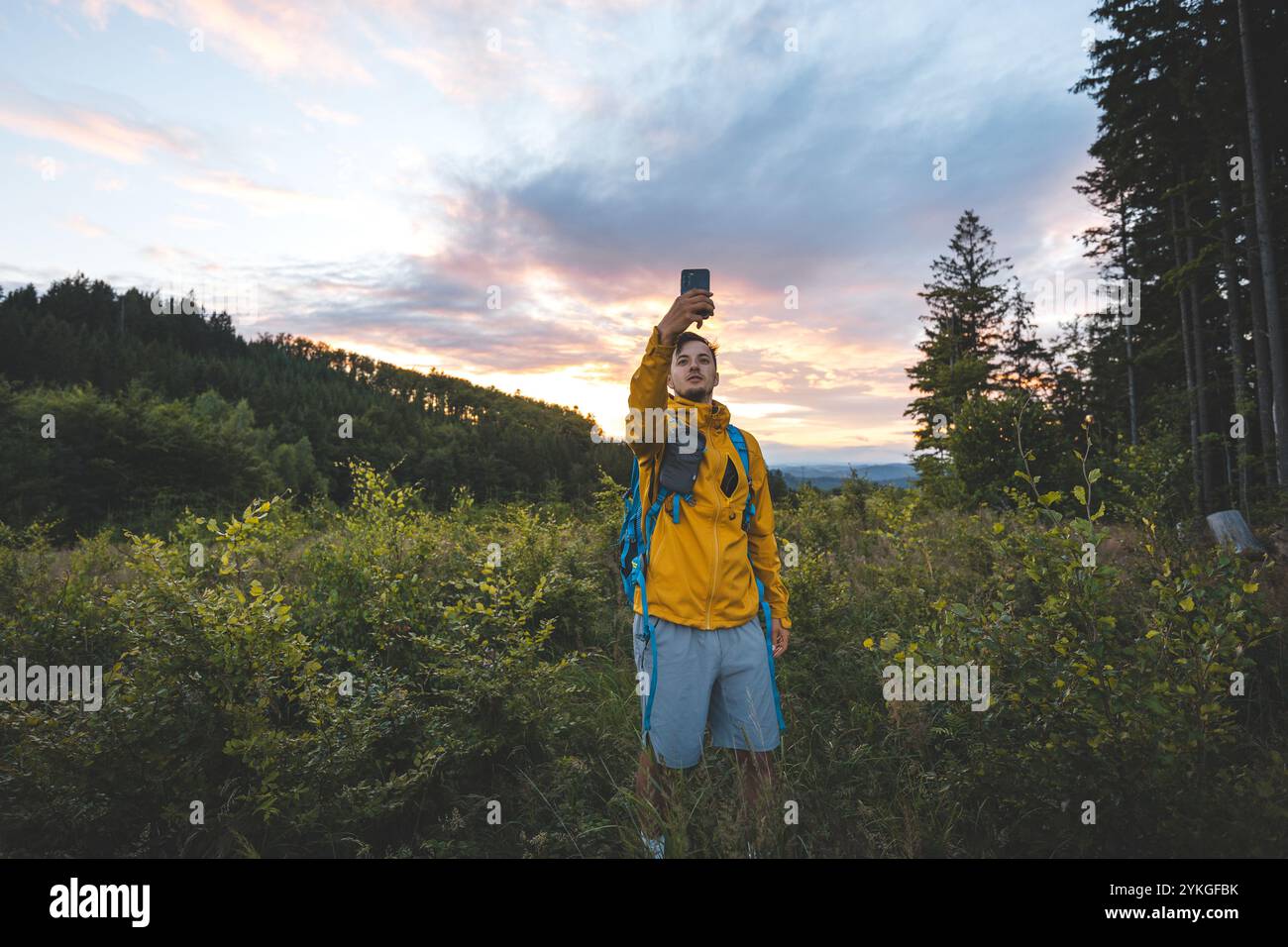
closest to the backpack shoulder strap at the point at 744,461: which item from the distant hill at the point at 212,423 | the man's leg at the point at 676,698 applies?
the man's leg at the point at 676,698

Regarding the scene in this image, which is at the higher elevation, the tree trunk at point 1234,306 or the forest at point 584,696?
the tree trunk at point 1234,306

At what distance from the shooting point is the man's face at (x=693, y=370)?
290cm

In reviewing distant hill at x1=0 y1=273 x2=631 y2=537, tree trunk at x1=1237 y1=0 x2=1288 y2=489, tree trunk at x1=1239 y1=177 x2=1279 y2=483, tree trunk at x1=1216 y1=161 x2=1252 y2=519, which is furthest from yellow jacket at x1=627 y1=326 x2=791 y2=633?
tree trunk at x1=1216 y1=161 x2=1252 y2=519

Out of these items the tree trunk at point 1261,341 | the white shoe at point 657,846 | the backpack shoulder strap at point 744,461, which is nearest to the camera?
the white shoe at point 657,846

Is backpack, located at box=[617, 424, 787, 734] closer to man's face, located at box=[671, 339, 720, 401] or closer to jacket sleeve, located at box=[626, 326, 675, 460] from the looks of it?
jacket sleeve, located at box=[626, 326, 675, 460]

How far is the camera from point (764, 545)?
3.08 m

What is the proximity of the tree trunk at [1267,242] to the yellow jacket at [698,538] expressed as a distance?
13444mm

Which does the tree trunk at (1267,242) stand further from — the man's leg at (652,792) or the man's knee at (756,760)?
the man's leg at (652,792)

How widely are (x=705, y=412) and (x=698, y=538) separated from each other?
628 millimetres

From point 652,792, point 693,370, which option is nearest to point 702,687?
point 652,792

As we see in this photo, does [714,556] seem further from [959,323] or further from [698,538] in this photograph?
[959,323]
